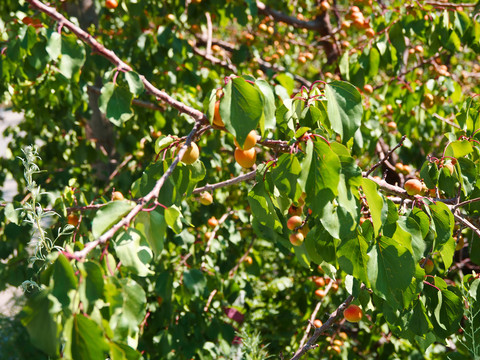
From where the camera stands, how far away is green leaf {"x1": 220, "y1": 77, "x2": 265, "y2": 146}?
3.01 ft

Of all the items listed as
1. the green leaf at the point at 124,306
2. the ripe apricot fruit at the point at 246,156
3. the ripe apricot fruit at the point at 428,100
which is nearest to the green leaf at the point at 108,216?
the green leaf at the point at 124,306

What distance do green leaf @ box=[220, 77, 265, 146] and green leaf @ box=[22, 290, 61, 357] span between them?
0.44 meters

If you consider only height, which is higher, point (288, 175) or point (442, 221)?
point (288, 175)

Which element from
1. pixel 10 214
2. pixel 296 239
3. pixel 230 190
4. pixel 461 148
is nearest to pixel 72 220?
pixel 10 214

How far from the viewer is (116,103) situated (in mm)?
1295

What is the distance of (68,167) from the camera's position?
272 centimetres

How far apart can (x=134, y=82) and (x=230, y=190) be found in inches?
69.1

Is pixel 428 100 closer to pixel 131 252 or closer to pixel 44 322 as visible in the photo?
pixel 131 252

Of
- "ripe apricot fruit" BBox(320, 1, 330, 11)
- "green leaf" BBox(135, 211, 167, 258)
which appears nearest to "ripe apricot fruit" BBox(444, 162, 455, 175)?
"green leaf" BBox(135, 211, 167, 258)

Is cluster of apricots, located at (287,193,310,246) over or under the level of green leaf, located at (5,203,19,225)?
over

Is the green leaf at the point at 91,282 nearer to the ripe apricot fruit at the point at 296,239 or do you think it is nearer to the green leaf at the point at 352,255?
the green leaf at the point at 352,255

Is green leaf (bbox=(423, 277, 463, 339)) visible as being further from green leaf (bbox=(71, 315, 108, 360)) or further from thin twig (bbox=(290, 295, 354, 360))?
green leaf (bbox=(71, 315, 108, 360))

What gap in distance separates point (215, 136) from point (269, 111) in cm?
136

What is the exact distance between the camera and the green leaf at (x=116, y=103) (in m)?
1.27
